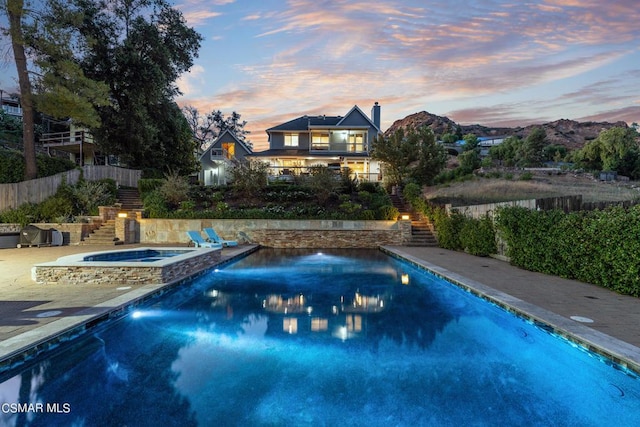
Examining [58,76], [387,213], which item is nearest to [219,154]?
[58,76]

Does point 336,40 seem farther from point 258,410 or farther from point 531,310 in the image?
point 258,410

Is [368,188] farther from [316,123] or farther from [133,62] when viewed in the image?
[133,62]

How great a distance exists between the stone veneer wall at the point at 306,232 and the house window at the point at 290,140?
57.0ft

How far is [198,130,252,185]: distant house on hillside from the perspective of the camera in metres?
35.0

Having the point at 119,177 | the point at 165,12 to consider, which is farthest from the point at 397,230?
the point at 165,12

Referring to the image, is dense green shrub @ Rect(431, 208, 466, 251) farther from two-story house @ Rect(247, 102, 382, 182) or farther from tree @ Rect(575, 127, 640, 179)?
tree @ Rect(575, 127, 640, 179)

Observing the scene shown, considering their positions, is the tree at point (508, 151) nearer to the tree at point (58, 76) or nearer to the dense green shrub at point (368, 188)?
the dense green shrub at point (368, 188)

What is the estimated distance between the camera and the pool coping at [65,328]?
3.93m

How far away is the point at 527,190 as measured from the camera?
2500 centimetres

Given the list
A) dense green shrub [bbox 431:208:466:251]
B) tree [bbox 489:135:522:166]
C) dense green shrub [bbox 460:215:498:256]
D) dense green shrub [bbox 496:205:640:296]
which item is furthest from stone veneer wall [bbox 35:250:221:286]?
tree [bbox 489:135:522:166]

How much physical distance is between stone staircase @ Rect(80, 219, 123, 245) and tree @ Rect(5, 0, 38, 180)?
5346mm

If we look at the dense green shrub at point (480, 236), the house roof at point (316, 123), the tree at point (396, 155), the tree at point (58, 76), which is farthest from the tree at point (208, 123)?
the dense green shrub at point (480, 236)

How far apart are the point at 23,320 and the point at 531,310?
26.2ft

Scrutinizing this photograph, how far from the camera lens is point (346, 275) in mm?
10664
